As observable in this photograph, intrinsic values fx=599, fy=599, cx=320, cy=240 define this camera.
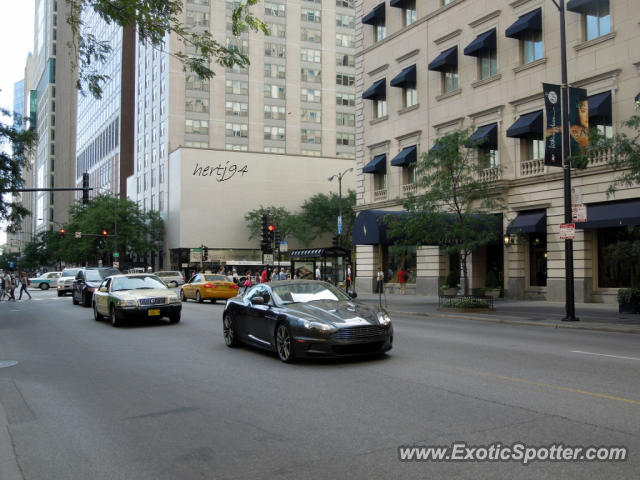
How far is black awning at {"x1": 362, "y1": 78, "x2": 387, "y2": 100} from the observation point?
122 feet

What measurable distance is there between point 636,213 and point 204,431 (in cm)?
2168

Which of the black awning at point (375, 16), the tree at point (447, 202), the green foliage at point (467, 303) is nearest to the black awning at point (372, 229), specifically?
the tree at point (447, 202)

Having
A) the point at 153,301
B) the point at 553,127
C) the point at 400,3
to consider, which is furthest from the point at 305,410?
the point at 400,3

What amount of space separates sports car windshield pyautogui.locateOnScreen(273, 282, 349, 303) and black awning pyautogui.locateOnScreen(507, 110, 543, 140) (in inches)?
742

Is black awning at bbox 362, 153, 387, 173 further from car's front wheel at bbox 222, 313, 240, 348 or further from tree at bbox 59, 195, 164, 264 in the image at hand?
tree at bbox 59, 195, 164, 264

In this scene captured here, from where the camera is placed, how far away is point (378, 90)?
3731 cm

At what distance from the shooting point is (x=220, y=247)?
74250mm

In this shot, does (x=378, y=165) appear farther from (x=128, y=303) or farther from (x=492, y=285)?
(x=128, y=303)

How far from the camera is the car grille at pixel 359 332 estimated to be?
9.39 m

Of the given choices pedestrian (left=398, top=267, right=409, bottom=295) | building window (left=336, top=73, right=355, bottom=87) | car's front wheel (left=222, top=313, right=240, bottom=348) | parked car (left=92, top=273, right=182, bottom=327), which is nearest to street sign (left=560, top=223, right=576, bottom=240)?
car's front wheel (left=222, top=313, right=240, bottom=348)

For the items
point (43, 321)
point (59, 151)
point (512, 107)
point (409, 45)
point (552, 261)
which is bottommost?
point (43, 321)

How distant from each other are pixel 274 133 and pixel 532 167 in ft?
190

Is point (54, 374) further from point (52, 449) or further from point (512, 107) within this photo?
point (512, 107)

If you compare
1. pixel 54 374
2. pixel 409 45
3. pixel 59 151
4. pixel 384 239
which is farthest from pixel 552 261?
pixel 59 151
